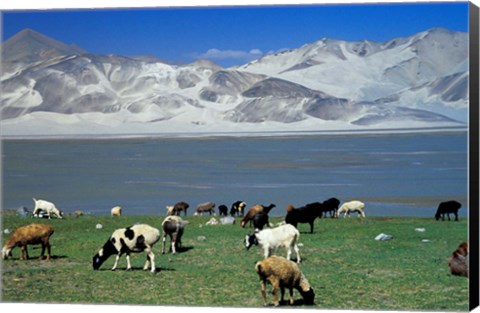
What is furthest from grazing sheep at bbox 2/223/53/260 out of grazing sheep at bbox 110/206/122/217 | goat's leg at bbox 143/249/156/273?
goat's leg at bbox 143/249/156/273

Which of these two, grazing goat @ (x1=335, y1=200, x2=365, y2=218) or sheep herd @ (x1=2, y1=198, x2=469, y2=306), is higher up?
grazing goat @ (x1=335, y1=200, x2=365, y2=218)

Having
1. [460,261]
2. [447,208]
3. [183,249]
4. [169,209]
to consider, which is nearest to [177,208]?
[169,209]

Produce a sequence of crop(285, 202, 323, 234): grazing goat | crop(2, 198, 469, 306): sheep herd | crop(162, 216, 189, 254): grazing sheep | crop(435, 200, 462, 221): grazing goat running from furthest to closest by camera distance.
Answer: crop(162, 216, 189, 254): grazing sheep < crop(285, 202, 323, 234): grazing goat < crop(435, 200, 462, 221): grazing goat < crop(2, 198, 469, 306): sheep herd

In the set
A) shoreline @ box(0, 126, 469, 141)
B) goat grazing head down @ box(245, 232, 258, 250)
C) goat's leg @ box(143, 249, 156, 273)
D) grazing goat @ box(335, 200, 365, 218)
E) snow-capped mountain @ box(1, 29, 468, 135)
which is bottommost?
goat's leg @ box(143, 249, 156, 273)

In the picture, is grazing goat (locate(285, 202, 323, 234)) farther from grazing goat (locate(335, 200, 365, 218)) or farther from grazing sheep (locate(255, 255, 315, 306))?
grazing sheep (locate(255, 255, 315, 306))

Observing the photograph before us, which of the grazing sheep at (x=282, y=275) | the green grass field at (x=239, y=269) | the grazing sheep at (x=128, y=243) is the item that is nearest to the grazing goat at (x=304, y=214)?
the green grass field at (x=239, y=269)

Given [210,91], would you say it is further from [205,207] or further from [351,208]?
[351,208]

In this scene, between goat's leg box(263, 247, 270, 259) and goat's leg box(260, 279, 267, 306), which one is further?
goat's leg box(263, 247, 270, 259)

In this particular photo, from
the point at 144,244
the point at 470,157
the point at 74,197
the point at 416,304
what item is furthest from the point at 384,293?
the point at 74,197
